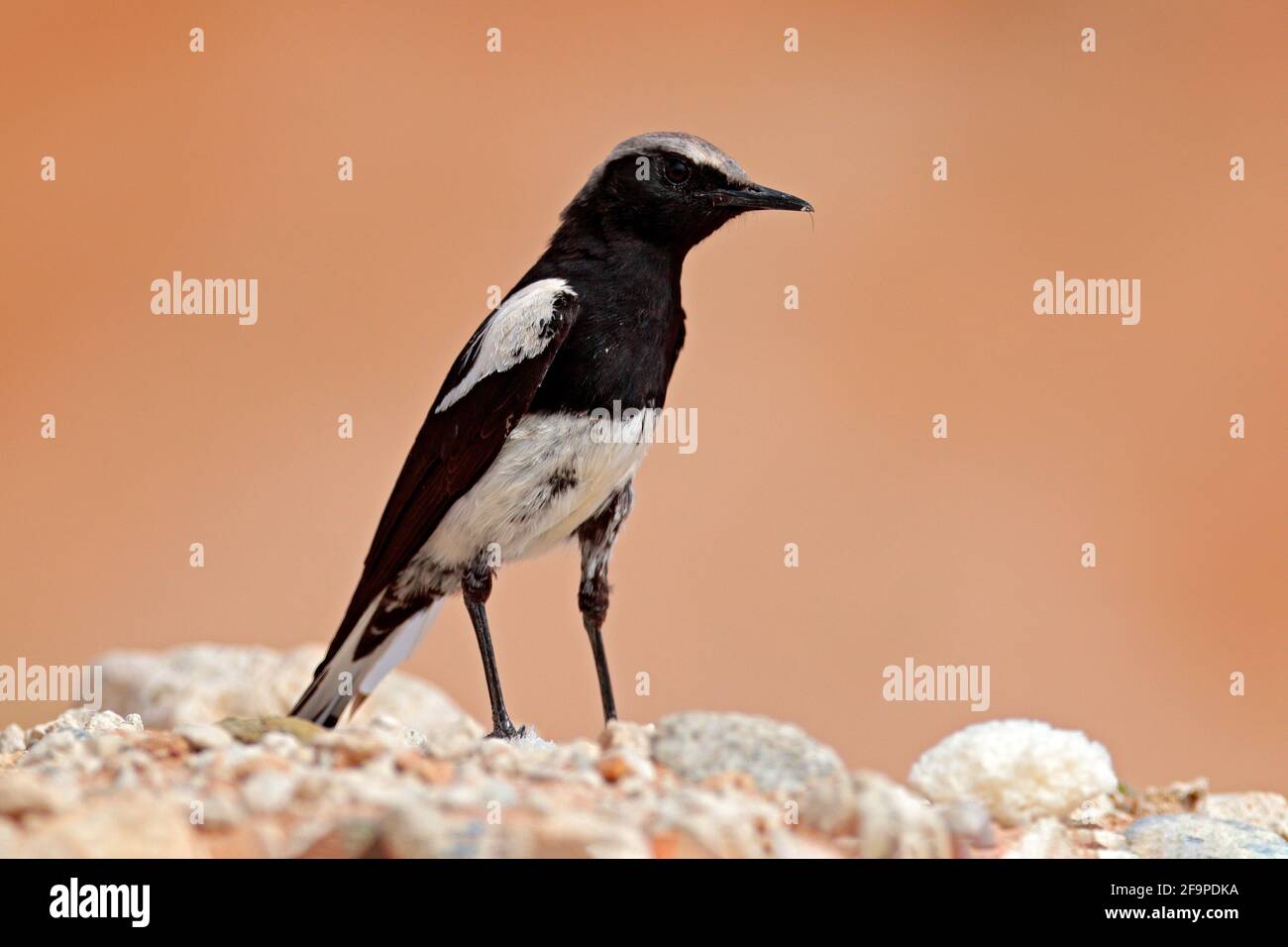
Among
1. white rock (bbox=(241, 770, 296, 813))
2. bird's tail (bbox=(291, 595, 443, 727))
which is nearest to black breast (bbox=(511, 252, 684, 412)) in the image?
bird's tail (bbox=(291, 595, 443, 727))

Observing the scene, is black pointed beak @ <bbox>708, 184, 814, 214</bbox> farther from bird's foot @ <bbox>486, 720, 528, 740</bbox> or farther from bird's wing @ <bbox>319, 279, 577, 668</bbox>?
bird's foot @ <bbox>486, 720, 528, 740</bbox>

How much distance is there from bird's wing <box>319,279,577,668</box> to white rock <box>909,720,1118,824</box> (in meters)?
1.96

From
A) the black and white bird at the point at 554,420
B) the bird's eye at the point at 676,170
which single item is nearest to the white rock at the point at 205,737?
the black and white bird at the point at 554,420

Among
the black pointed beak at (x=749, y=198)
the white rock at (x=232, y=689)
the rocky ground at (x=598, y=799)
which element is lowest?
the white rock at (x=232, y=689)

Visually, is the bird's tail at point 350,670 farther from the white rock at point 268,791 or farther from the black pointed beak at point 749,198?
the white rock at point 268,791

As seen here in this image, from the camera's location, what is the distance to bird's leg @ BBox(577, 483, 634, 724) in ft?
18.6

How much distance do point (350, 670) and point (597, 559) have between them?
3.71 feet

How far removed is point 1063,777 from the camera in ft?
13.9

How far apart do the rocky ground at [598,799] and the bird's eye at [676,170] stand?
90.1 inches

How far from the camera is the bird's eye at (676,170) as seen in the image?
220 inches

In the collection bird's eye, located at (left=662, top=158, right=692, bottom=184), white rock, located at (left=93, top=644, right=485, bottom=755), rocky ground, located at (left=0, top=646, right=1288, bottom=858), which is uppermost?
bird's eye, located at (left=662, top=158, right=692, bottom=184)

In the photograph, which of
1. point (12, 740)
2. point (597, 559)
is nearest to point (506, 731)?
point (597, 559)

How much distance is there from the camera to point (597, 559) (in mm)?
5715
